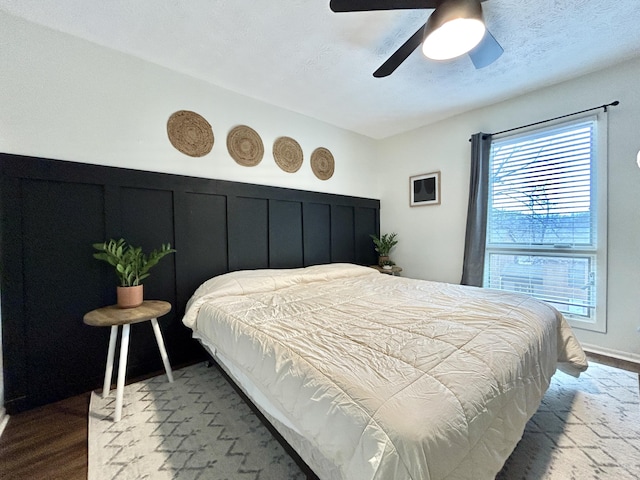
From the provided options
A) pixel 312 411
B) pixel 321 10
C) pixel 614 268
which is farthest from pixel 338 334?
pixel 614 268

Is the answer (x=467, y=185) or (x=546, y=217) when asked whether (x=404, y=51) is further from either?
(x=546, y=217)

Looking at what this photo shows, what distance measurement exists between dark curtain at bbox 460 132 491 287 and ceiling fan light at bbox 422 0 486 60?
1.81m

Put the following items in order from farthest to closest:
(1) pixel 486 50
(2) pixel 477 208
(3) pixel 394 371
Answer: (2) pixel 477 208, (1) pixel 486 50, (3) pixel 394 371

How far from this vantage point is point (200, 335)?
6.64ft

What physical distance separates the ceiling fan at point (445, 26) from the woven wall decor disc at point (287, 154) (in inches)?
→ 64.2

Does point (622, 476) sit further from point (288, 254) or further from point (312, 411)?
point (288, 254)

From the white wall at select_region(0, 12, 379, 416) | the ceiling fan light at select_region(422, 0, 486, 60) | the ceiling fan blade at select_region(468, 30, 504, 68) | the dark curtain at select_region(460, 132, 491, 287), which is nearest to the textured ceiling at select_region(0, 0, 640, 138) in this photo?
the white wall at select_region(0, 12, 379, 416)

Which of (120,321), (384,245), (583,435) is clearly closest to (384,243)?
(384,245)

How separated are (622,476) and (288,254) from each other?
284 centimetres

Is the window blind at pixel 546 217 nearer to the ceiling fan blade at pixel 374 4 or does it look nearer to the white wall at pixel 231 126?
the white wall at pixel 231 126

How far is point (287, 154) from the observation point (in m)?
3.21

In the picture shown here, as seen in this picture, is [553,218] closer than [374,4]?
No

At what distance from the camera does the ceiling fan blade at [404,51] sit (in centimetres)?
159

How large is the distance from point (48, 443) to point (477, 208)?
13.7 ft
